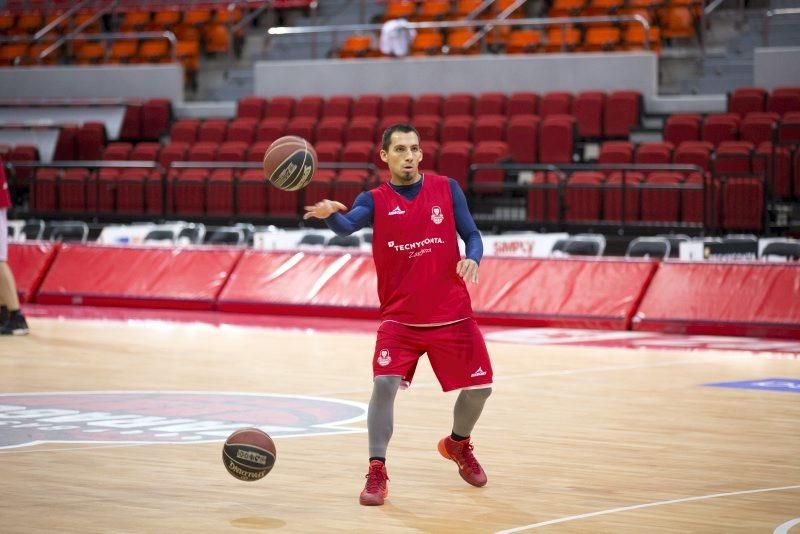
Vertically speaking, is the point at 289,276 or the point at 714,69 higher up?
the point at 714,69

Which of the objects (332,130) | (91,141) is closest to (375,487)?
(332,130)

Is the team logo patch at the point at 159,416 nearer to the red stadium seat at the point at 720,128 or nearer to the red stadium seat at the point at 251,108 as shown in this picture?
the red stadium seat at the point at 720,128

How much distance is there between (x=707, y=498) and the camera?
692cm

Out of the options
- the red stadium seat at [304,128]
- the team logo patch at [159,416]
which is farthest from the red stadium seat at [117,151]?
the team logo patch at [159,416]

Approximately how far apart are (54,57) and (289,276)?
17.5 m

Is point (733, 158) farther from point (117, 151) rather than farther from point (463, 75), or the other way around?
point (117, 151)

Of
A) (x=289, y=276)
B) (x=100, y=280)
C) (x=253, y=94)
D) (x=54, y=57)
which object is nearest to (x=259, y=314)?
(x=289, y=276)

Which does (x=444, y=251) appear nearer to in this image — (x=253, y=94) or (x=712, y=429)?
(x=712, y=429)

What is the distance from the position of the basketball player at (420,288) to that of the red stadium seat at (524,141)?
17.0m

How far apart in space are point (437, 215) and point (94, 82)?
2623cm

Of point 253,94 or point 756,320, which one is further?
point 253,94

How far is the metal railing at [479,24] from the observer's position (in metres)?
26.2

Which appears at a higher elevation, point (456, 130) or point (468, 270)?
point (468, 270)

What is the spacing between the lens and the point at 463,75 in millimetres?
27625
